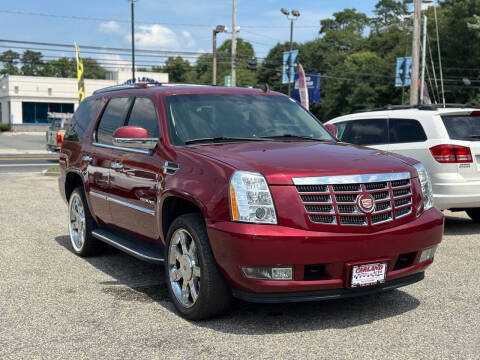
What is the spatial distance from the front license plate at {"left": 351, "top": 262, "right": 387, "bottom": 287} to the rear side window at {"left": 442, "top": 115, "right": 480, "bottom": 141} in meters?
4.48

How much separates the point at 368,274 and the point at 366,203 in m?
0.53

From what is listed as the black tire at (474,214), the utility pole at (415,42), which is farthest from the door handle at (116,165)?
the utility pole at (415,42)

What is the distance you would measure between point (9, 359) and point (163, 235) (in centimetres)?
166

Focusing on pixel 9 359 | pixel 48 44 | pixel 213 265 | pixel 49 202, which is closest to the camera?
pixel 9 359

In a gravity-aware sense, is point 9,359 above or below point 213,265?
below

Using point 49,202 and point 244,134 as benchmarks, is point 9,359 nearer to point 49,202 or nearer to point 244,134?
point 244,134

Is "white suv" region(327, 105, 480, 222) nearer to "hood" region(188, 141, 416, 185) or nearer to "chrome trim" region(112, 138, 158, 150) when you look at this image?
"hood" region(188, 141, 416, 185)

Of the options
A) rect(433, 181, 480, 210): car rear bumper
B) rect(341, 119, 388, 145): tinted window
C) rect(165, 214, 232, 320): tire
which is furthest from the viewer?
rect(341, 119, 388, 145): tinted window

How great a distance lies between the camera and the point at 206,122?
5.45 metres

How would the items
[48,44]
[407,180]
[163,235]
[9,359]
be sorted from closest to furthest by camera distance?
1. [9,359]
2. [407,180]
3. [163,235]
4. [48,44]

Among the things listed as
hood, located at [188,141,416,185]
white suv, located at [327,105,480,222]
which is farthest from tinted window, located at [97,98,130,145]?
white suv, located at [327,105,480,222]

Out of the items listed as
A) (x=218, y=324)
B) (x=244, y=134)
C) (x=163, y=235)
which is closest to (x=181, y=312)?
(x=218, y=324)

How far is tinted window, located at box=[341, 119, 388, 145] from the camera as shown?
9.39 metres

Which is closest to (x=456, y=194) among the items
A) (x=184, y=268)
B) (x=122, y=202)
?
(x=122, y=202)
